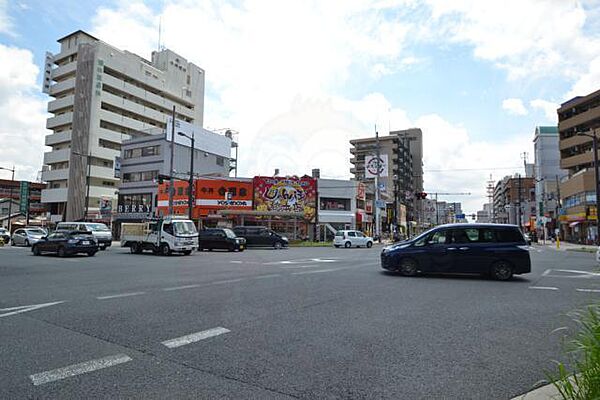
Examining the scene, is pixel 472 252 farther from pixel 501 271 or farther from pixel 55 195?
pixel 55 195

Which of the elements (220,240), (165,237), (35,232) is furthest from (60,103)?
(165,237)

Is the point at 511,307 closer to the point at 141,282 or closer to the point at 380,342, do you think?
the point at 380,342

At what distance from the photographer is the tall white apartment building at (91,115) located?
191ft

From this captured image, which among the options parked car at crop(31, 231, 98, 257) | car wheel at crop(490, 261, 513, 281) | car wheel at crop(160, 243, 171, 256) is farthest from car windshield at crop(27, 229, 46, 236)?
car wheel at crop(490, 261, 513, 281)

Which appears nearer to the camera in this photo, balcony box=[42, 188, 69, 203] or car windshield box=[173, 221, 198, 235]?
car windshield box=[173, 221, 198, 235]

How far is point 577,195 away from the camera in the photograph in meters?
50.4

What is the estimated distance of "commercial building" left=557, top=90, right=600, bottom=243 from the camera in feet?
155

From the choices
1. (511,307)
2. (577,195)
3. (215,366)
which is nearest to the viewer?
(215,366)

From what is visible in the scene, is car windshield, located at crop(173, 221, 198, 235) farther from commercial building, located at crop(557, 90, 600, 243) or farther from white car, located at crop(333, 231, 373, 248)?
commercial building, located at crop(557, 90, 600, 243)

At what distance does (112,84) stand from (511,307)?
217 ft

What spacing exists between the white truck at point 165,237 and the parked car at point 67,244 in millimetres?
2969

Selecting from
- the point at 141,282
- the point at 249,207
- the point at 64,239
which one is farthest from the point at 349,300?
the point at 249,207

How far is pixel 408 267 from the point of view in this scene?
13.1 m

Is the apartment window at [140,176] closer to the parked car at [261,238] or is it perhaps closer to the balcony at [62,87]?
the balcony at [62,87]
